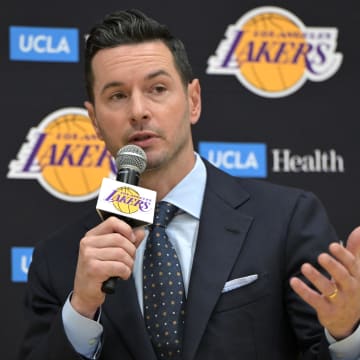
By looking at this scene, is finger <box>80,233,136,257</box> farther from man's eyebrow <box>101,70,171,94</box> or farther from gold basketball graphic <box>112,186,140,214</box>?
man's eyebrow <box>101,70,171,94</box>

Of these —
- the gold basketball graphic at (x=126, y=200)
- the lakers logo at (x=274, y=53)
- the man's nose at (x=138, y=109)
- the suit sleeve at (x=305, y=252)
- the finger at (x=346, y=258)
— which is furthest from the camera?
the lakers logo at (x=274, y=53)

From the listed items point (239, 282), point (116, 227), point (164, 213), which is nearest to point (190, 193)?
point (164, 213)

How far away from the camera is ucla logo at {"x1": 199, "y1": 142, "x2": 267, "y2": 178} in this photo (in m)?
2.96

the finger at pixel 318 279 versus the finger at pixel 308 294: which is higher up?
the finger at pixel 318 279

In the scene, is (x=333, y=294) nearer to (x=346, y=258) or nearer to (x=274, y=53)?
(x=346, y=258)

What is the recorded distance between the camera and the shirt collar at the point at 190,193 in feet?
7.00

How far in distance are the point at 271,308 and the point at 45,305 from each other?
0.56 meters

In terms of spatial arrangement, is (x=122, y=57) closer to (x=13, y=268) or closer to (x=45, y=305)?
(x=45, y=305)

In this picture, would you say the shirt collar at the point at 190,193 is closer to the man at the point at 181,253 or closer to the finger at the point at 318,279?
the man at the point at 181,253

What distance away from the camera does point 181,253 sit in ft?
6.77

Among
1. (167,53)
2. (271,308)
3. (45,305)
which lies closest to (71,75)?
(167,53)

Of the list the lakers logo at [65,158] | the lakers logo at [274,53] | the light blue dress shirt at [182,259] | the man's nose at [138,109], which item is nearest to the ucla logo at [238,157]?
the lakers logo at [274,53]

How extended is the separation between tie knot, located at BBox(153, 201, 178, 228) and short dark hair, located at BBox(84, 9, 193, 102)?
1.15 ft

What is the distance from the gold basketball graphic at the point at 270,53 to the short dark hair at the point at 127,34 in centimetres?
80
